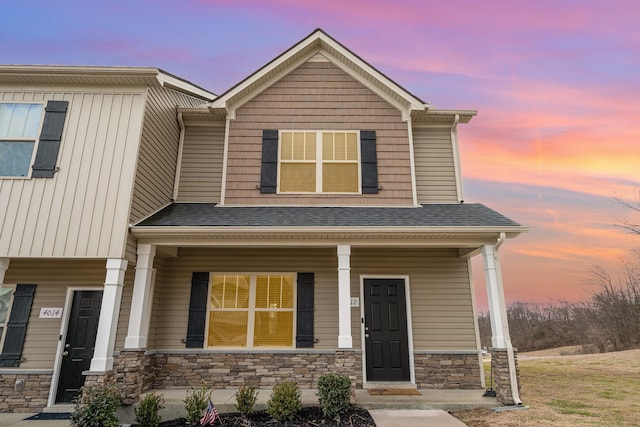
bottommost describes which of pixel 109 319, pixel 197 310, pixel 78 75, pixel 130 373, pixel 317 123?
pixel 130 373

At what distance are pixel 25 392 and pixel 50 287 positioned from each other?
1.97 m

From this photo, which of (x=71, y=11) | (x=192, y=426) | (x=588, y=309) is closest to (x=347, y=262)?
(x=192, y=426)

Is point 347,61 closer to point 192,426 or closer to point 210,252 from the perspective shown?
point 210,252

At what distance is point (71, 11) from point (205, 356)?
12365mm

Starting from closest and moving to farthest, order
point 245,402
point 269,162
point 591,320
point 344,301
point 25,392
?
point 245,402, point 344,301, point 25,392, point 269,162, point 591,320

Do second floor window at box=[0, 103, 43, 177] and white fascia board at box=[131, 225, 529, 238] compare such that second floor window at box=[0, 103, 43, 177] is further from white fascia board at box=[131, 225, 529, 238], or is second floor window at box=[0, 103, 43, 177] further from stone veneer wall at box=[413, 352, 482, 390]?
stone veneer wall at box=[413, 352, 482, 390]

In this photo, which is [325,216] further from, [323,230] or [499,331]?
[499,331]

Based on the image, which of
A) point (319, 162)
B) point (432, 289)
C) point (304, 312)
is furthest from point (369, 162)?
point (304, 312)

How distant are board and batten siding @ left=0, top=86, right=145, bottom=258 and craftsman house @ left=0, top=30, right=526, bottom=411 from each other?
25 millimetres

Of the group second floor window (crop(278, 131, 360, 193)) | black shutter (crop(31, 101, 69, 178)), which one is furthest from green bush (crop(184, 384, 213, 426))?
black shutter (crop(31, 101, 69, 178))

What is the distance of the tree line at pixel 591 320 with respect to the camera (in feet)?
65.2

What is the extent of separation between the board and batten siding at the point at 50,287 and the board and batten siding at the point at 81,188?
1441 mm

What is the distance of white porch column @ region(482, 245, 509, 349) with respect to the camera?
586 cm

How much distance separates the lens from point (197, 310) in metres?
6.93
